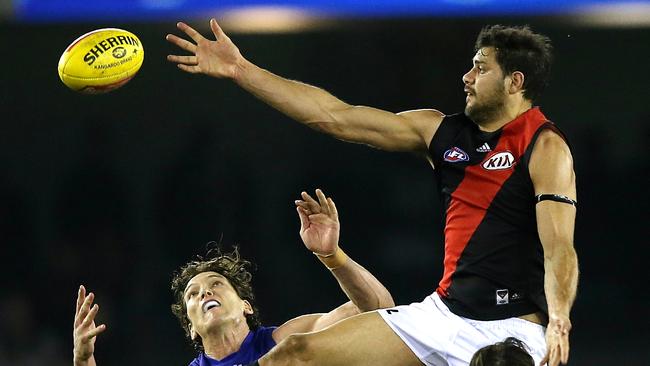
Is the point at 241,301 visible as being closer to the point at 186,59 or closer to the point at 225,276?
the point at 225,276

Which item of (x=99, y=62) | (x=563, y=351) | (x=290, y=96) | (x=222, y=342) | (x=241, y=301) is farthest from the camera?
(x=241, y=301)

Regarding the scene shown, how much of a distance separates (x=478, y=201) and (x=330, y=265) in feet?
2.70

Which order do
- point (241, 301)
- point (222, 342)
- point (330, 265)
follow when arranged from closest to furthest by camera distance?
point (330, 265)
point (222, 342)
point (241, 301)

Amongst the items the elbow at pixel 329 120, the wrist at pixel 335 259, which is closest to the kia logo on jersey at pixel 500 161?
the elbow at pixel 329 120

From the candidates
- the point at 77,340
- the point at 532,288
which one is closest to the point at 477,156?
the point at 532,288

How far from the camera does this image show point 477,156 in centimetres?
438

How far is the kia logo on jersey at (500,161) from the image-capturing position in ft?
14.1

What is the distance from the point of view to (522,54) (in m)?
4.50

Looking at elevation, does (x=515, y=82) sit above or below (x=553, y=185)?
above

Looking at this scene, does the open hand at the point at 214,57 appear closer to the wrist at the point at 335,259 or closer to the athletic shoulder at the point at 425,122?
the athletic shoulder at the point at 425,122

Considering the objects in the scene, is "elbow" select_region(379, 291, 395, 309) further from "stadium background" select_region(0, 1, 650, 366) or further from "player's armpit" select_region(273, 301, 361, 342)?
"stadium background" select_region(0, 1, 650, 366)

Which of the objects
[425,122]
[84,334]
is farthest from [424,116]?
[84,334]

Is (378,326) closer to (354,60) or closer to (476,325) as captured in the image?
(476,325)

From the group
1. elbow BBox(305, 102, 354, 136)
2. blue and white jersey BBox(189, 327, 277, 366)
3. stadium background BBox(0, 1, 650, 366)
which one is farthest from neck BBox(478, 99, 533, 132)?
stadium background BBox(0, 1, 650, 366)
